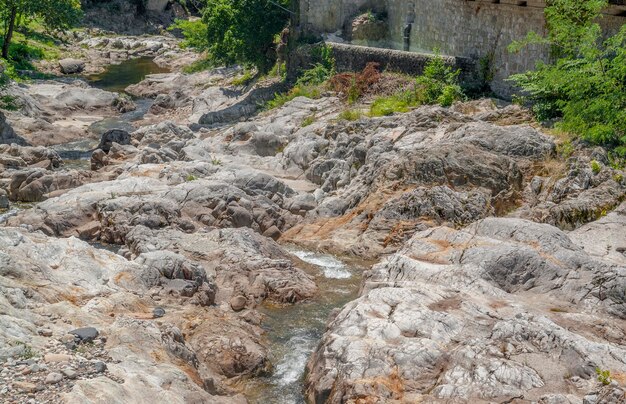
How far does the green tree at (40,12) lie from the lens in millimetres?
46344

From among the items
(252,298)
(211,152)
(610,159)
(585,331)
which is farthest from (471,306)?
(211,152)

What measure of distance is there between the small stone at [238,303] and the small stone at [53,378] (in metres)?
7.09

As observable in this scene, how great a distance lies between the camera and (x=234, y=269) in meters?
20.4

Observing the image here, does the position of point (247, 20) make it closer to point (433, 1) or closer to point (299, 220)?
point (433, 1)

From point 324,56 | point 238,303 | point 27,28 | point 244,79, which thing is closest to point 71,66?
point 27,28

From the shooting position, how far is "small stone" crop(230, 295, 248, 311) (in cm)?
1873

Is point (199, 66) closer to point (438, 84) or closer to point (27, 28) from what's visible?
point (27, 28)

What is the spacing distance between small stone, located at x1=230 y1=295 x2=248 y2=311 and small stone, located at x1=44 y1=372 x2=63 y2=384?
7089mm

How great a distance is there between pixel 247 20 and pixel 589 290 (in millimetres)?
30395

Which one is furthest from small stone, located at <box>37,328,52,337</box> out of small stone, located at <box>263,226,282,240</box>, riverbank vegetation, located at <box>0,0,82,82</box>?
riverbank vegetation, located at <box>0,0,82,82</box>

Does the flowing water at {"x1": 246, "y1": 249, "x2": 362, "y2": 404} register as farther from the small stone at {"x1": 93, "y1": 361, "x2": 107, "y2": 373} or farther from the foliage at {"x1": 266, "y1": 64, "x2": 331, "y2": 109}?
the foliage at {"x1": 266, "y1": 64, "x2": 331, "y2": 109}

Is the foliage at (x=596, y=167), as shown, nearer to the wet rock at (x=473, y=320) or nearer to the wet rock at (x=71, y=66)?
the wet rock at (x=473, y=320)

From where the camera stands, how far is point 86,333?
13633 millimetres

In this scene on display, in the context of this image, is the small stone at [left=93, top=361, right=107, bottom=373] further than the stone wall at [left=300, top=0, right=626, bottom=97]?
No
